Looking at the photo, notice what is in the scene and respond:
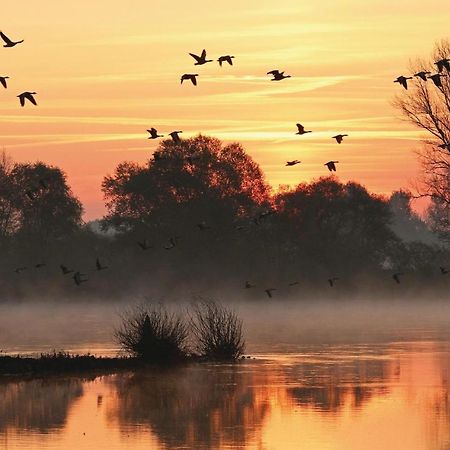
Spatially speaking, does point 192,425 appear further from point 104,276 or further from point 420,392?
point 104,276

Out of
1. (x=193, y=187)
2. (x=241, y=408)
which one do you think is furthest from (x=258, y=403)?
(x=193, y=187)

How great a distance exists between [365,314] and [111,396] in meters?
56.1

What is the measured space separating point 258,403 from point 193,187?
81.1m

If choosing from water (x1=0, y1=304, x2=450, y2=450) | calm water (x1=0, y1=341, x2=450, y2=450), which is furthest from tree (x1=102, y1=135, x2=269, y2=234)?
calm water (x1=0, y1=341, x2=450, y2=450)

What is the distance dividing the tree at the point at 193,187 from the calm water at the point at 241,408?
67.6 meters

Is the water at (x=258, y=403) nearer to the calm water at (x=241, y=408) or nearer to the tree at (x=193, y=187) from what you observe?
the calm water at (x=241, y=408)

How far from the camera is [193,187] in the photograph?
374ft

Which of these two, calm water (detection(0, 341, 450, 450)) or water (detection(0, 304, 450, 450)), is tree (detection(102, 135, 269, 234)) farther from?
calm water (detection(0, 341, 450, 450))

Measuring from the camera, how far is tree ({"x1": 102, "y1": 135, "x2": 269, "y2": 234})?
372 feet

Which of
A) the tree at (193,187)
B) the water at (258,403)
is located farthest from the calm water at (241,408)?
the tree at (193,187)

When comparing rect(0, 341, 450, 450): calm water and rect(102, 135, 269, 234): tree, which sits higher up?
rect(102, 135, 269, 234): tree

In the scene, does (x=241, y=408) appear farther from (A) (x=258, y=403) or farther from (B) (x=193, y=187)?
(B) (x=193, y=187)

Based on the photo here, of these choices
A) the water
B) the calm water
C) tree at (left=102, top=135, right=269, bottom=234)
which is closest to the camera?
the calm water

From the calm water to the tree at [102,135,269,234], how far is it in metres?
67.6
